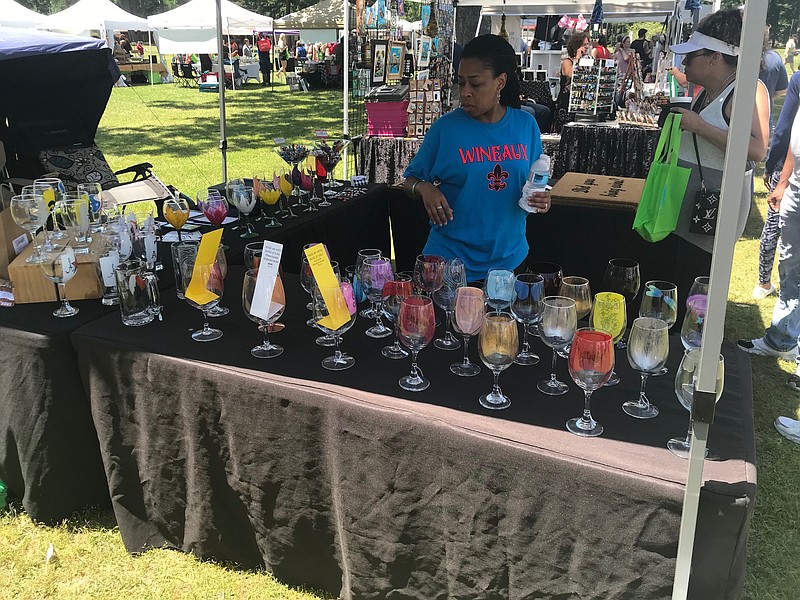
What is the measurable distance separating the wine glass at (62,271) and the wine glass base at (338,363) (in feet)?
2.77

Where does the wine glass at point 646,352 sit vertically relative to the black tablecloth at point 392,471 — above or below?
above

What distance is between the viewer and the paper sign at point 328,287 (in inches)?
59.4

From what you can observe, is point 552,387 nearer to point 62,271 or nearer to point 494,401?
point 494,401

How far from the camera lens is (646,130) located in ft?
18.3

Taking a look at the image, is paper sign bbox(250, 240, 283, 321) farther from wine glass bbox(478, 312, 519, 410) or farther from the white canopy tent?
the white canopy tent

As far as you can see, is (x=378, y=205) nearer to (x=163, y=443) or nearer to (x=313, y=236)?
(x=313, y=236)

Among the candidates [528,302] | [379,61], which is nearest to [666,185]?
[528,302]

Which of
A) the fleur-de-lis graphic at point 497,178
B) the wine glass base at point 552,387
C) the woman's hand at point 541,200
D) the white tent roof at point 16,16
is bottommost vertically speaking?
the wine glass base at point 552,387

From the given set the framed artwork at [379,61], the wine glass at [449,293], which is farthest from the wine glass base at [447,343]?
the framed artwork at [379,61]

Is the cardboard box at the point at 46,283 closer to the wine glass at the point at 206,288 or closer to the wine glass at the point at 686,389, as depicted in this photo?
the wine glass at the point at 206,288

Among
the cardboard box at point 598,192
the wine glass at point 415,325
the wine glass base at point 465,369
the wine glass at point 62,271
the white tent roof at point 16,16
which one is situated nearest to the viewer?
the wine glass at point 415,325

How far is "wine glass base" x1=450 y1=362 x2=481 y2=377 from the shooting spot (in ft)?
5.07

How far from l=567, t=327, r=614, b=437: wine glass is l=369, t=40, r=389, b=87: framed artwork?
15.8 ft

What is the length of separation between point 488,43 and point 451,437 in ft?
5.11
